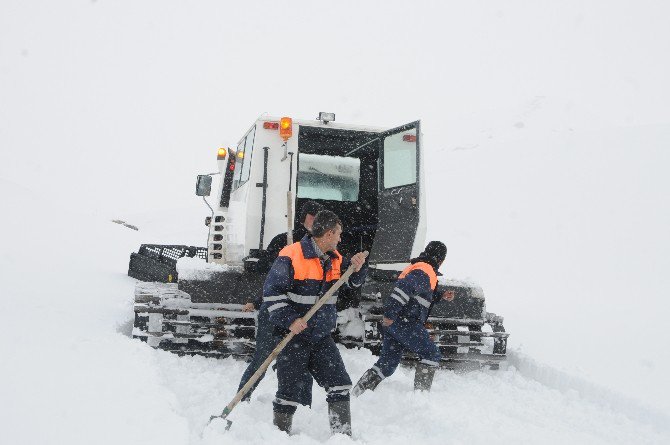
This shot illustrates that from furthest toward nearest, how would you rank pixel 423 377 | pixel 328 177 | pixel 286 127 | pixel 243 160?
pixel 328 177, pixel 243 160, pixel 286 127, pixel 423 377

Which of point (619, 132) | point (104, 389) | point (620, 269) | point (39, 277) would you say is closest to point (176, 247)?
point (39, 277)

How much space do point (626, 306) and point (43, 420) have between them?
38.0 ft

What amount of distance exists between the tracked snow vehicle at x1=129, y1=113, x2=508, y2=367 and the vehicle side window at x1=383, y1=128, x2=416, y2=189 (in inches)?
0.5

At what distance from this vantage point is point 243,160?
8055 millimetres

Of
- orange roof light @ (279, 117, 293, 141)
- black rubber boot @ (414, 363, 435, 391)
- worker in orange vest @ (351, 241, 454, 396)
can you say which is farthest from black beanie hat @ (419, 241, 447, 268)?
orange roof light @ (279, 117, 293, 141)

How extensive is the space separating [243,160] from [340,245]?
5.65 feet

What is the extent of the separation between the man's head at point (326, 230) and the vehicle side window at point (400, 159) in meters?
2.98

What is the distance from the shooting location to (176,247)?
1262 centimetres

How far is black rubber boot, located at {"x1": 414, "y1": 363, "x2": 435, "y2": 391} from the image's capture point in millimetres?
5875

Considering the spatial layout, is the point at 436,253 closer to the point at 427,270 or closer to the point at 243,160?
the point at 427,270

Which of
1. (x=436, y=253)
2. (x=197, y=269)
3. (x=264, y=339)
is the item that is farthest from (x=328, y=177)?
(x=264, y=339)

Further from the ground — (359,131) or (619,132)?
(619,132)

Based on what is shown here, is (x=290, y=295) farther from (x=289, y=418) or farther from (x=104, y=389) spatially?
(x=104, y=389)

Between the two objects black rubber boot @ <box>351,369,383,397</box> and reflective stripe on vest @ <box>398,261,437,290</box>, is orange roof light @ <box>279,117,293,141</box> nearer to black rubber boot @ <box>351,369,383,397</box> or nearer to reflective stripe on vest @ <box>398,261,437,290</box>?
reflective stripe on vest @ <box>398,261,437,290</box>
